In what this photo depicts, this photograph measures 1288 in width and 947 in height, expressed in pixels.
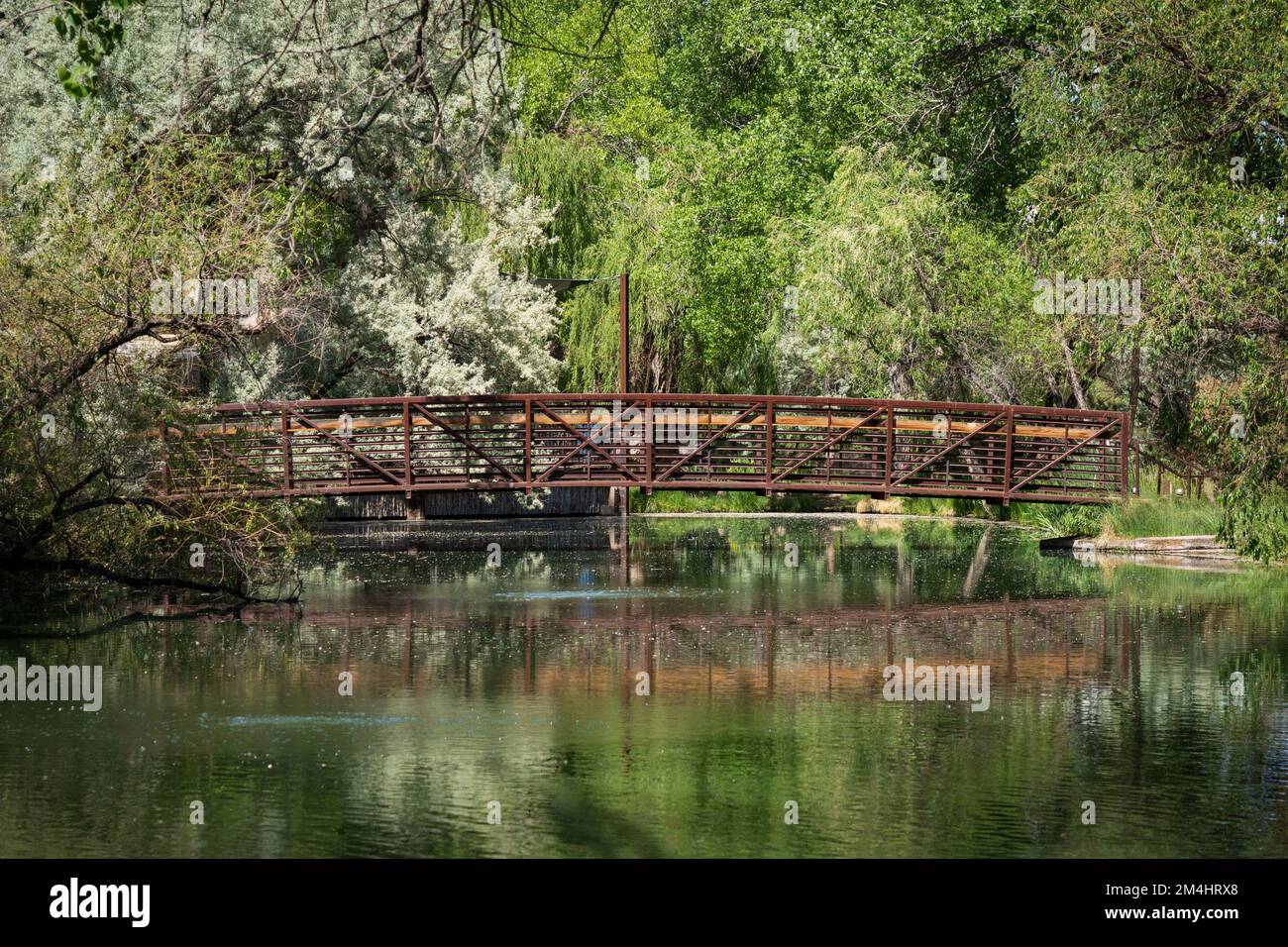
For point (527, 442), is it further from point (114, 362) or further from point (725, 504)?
point (725, 504)

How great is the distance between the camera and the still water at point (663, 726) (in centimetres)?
1061

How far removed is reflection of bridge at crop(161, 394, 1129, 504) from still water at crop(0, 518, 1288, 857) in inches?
176

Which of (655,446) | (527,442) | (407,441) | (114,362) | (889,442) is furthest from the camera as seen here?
(655,446)

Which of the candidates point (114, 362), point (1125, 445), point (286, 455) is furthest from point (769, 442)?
point (114, 362)

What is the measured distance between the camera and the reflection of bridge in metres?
28.4

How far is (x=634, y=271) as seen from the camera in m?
42.5

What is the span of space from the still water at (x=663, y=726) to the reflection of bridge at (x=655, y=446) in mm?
4475

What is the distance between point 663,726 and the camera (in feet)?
45.5

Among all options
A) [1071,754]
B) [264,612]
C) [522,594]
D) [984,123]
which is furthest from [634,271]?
[1071,754]

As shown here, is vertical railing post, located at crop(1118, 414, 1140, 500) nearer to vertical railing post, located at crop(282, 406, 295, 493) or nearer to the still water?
the still water

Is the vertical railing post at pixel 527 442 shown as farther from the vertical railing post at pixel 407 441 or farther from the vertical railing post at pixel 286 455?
the vertical railing post at pixel 286 455

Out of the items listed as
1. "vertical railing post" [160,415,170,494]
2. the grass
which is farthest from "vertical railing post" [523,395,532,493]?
the grass

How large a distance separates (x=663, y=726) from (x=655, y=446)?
1575 cm
